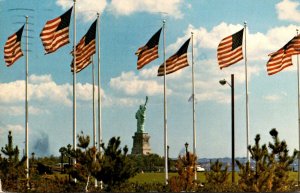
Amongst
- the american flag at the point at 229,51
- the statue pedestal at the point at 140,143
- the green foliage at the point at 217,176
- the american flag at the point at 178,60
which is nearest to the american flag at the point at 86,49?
the american flag at the point at 178,60

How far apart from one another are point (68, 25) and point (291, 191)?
14.9 m

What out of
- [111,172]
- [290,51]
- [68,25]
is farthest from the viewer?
[290,51]

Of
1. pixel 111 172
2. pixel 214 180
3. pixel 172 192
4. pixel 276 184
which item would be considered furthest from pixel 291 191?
pixel 111 172

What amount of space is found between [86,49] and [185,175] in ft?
29.4

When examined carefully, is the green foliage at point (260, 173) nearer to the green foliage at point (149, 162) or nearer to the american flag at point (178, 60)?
the american flag at point (178, 60)

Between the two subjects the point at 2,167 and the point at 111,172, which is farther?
the point at 2,167

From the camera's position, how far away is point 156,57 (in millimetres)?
41438

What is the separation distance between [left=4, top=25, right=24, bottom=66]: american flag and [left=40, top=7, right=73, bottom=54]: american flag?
11.0 ft

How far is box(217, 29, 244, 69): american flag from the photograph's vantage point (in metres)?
41.2

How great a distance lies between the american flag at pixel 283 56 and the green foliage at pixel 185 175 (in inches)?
279

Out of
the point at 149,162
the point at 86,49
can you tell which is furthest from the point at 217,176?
the point at 149,162

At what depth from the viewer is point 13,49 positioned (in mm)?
43000

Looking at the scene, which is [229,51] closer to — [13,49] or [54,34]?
[54,34]

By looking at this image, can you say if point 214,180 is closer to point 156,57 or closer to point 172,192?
point 172,192
